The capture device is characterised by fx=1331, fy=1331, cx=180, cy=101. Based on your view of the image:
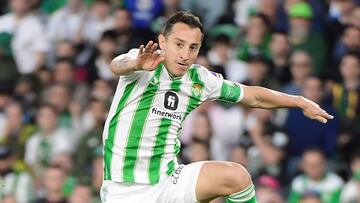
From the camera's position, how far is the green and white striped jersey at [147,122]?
31.6ft

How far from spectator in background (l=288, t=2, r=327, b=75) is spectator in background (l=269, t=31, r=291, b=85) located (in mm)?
104

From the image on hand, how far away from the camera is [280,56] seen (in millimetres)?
14750

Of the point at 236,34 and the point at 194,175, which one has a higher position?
the point at 236,34

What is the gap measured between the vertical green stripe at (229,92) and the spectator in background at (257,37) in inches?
194

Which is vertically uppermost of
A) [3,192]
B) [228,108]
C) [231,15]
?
[231,15]

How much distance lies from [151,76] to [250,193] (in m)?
1.10

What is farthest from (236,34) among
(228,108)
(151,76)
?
(151,76)

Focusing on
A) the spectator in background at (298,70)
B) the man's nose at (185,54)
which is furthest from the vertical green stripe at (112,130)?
the spectator in background at (298,70)

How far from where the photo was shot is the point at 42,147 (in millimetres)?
15133

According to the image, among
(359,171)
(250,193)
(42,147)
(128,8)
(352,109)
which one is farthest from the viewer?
(128,8)

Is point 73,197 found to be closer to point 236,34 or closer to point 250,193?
point 236,34

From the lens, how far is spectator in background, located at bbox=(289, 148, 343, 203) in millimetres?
13117

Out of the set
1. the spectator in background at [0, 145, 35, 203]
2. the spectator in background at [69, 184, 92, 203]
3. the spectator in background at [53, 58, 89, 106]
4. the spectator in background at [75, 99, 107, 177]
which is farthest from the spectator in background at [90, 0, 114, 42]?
the spectator in background at [69, 184, 92, 203]

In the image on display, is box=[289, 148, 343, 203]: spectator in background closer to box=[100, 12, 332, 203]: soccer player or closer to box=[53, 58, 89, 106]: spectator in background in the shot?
box=[53, 58, 89, 106]: spectator in background
